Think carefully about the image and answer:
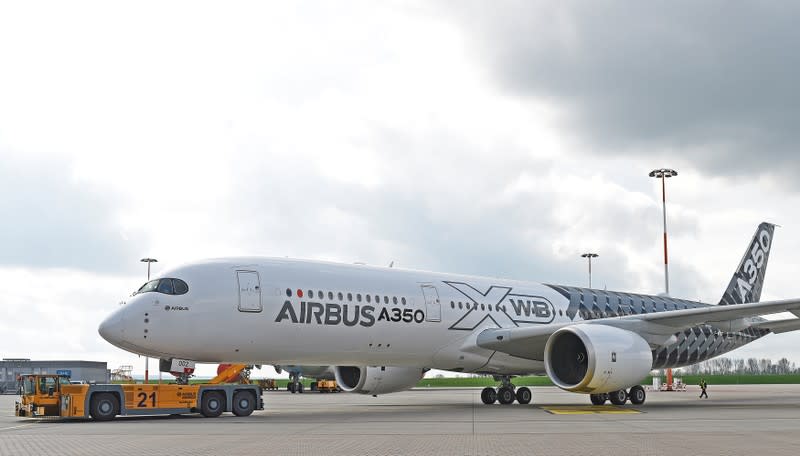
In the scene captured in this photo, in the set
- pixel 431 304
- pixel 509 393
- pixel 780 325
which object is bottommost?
pixel 509 393

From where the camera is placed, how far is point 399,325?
2134cm

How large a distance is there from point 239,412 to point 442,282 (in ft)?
22.6

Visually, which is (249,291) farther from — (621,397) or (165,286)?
(621,397)

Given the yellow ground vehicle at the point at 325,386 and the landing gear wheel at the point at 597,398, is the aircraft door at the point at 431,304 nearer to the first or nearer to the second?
the landing gear wheel at the point at 597,398

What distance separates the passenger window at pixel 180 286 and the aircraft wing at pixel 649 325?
8.44 metres

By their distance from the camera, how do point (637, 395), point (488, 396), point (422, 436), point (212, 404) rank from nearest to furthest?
point (422, 436) → point (212, 404) → point (637, 395) → point (488, 396)

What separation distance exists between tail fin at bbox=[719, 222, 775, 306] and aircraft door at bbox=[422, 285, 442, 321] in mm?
12980

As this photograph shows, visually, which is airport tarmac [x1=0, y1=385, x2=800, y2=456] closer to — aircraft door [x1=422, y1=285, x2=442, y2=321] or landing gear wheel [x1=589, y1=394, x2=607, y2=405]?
aircraft door [x1=422, y1=285, x2=442, y2=321]

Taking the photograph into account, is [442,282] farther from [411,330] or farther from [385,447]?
[385,447]

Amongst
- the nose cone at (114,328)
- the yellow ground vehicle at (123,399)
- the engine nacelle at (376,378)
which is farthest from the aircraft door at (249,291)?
the engine nacelle at (376,378)

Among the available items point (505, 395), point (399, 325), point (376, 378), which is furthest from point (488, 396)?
point (399, 325)

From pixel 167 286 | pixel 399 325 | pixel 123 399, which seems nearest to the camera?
pixel 123 399

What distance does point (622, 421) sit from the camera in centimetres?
1608

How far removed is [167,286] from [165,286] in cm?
4
